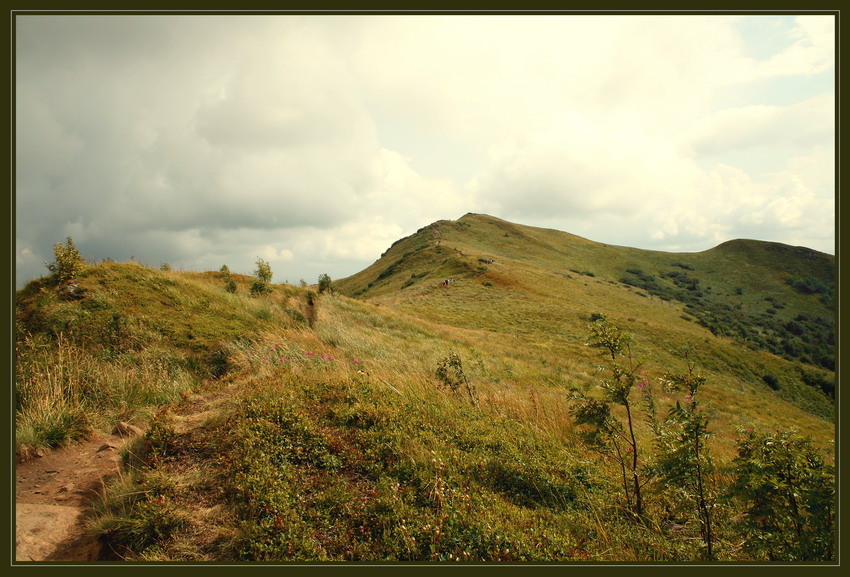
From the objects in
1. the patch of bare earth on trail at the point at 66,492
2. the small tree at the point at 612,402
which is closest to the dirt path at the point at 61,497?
the patch of bare earth on trail at the point at 66,492

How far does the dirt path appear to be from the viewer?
Result: 4070 mm

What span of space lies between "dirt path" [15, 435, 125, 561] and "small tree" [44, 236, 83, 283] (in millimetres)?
9632

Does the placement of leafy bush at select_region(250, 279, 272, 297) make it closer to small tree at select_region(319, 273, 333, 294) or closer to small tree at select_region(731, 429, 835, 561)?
small tree at select_region(319, 273, 333, 294)

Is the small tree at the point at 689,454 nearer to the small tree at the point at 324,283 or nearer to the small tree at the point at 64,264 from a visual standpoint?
the small tree at the point at 64,264

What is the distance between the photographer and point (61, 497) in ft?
15.8

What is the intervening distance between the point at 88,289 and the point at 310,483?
12563mm

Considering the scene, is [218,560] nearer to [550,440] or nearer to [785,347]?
[550,440]

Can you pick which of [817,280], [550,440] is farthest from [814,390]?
[817,280]

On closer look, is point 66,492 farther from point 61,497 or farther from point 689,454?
point 689,454

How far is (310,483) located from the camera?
4887 mm

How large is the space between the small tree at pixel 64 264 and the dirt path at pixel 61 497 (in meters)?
9.63

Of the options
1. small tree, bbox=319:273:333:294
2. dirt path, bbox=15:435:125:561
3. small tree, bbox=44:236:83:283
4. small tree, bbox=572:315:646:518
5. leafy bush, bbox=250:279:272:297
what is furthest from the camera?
small tree, bbox=319:273:333:294

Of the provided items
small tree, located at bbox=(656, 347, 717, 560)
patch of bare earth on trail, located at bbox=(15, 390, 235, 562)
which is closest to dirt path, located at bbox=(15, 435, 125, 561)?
patch of bare earth on trail, located at bbox=(15, 390, 235, 562)

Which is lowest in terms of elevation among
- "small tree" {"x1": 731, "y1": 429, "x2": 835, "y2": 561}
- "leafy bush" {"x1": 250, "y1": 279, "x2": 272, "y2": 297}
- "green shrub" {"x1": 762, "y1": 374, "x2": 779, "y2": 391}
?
"green shrub" {"x1": 762, "y1": 374, "x2": 779, "y2": 391}
